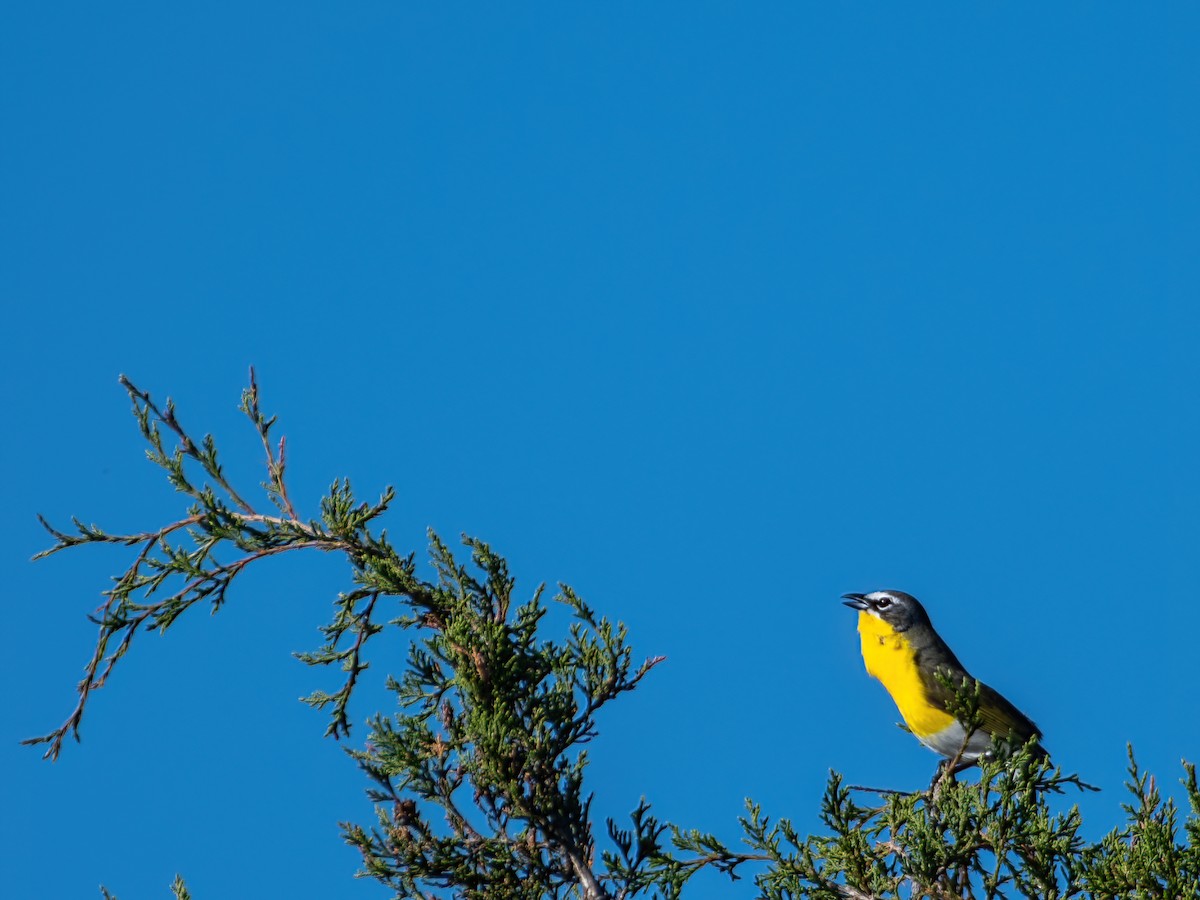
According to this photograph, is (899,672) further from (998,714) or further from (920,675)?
(998,714)

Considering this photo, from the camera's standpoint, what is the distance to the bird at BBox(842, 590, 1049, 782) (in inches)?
375

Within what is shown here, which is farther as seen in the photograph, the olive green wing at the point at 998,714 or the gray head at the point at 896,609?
the gray head at the point at 896,609

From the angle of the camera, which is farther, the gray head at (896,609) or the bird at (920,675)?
the gray head at (896,609)

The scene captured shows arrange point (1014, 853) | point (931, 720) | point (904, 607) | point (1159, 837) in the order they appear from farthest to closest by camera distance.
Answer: point (904, 607), point (931, 720), point (1014, 853), point (1159, 837)

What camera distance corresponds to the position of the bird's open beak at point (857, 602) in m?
10.5

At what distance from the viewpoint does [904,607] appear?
10297 millimetres

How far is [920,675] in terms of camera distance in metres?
9.81

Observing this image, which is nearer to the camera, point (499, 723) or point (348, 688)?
point (499, 723)

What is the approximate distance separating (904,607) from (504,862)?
211 inches

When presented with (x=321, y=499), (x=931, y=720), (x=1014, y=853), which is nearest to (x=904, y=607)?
(x=931, y=720)

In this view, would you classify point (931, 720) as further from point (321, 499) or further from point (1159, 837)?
point (321, 499)

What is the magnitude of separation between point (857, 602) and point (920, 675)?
956mm

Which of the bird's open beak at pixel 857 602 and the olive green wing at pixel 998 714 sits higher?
the bird's open beak at pixel 857 602

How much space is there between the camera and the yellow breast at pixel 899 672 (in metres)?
9.59
